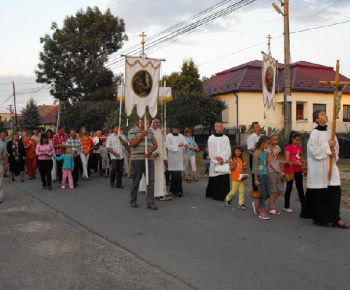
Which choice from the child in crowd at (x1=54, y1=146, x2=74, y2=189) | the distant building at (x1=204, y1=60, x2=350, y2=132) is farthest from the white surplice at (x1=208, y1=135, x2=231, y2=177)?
the distant building at (x1=204, y1=60, x2=350, y2=132)

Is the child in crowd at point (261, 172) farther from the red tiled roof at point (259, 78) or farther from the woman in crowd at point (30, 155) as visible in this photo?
the red tiled roof at point (259, 78)

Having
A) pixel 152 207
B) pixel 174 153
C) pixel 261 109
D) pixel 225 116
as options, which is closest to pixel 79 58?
pixel 225 116

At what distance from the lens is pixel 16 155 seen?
15.2 meters

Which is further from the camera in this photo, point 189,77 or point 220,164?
point 189,77

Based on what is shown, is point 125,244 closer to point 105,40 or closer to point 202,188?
point 202,188

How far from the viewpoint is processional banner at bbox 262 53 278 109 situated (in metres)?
10.4

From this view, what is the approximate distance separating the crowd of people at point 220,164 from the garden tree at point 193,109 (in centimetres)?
1104

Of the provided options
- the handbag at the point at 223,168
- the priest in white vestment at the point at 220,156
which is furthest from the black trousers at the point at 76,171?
the handbag at the point at 223,168

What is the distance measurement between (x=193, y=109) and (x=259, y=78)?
866 centimetres

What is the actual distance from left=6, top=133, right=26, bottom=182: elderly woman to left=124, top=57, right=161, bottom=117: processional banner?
7174 millimetres

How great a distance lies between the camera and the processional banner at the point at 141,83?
9.57 meters

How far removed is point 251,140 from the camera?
1000 centimetres

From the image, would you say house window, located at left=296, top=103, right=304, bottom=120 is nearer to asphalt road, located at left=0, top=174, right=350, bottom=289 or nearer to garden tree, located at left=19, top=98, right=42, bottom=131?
asphalt road, located at left=0, top=174, right=350, bottom=289

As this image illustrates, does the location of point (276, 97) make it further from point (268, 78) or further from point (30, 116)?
point (30, 116)
